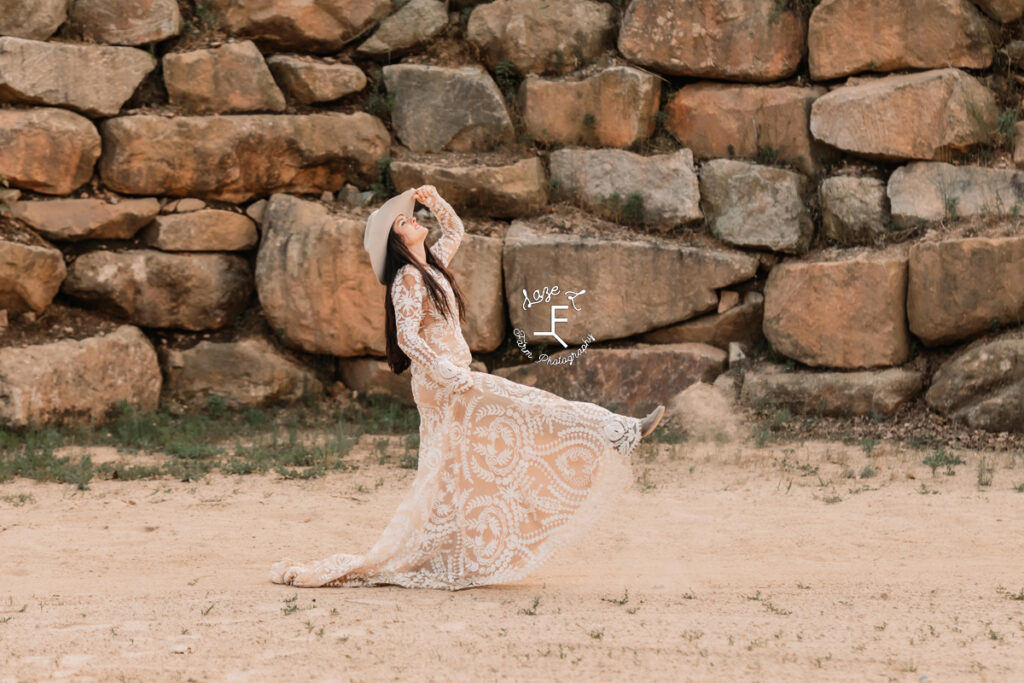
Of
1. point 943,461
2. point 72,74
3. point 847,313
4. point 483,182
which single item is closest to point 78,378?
point 72,74

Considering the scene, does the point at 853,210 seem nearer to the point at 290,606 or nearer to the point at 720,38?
the point at 720,38

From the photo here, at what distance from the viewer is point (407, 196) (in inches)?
231

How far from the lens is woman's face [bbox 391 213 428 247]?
5746 mm

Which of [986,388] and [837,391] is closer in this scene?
[986,388]

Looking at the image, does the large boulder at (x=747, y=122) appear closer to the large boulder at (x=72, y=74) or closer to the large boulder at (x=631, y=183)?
the large boulder at (x=631, y=183)

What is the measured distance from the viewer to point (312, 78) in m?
10.8

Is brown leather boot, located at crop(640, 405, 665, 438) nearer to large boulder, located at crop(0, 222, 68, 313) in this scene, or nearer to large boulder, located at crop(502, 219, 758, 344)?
large boulder, located at crop(502, 219, 758, 344)

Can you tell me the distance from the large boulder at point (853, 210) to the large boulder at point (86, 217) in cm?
599

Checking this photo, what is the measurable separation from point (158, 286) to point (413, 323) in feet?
18.4

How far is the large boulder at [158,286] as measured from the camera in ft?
34.1

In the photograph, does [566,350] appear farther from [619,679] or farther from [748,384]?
[619,679]

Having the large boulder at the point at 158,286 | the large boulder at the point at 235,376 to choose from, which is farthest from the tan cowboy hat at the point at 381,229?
the large boulder at the point at 158,286

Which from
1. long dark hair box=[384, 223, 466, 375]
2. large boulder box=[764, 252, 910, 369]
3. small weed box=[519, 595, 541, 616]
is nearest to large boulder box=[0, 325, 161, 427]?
long dark hair box=[384, 223, 466, 375]

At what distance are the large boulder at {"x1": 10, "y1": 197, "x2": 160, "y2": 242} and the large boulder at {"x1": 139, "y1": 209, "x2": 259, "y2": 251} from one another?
0.47 feet
